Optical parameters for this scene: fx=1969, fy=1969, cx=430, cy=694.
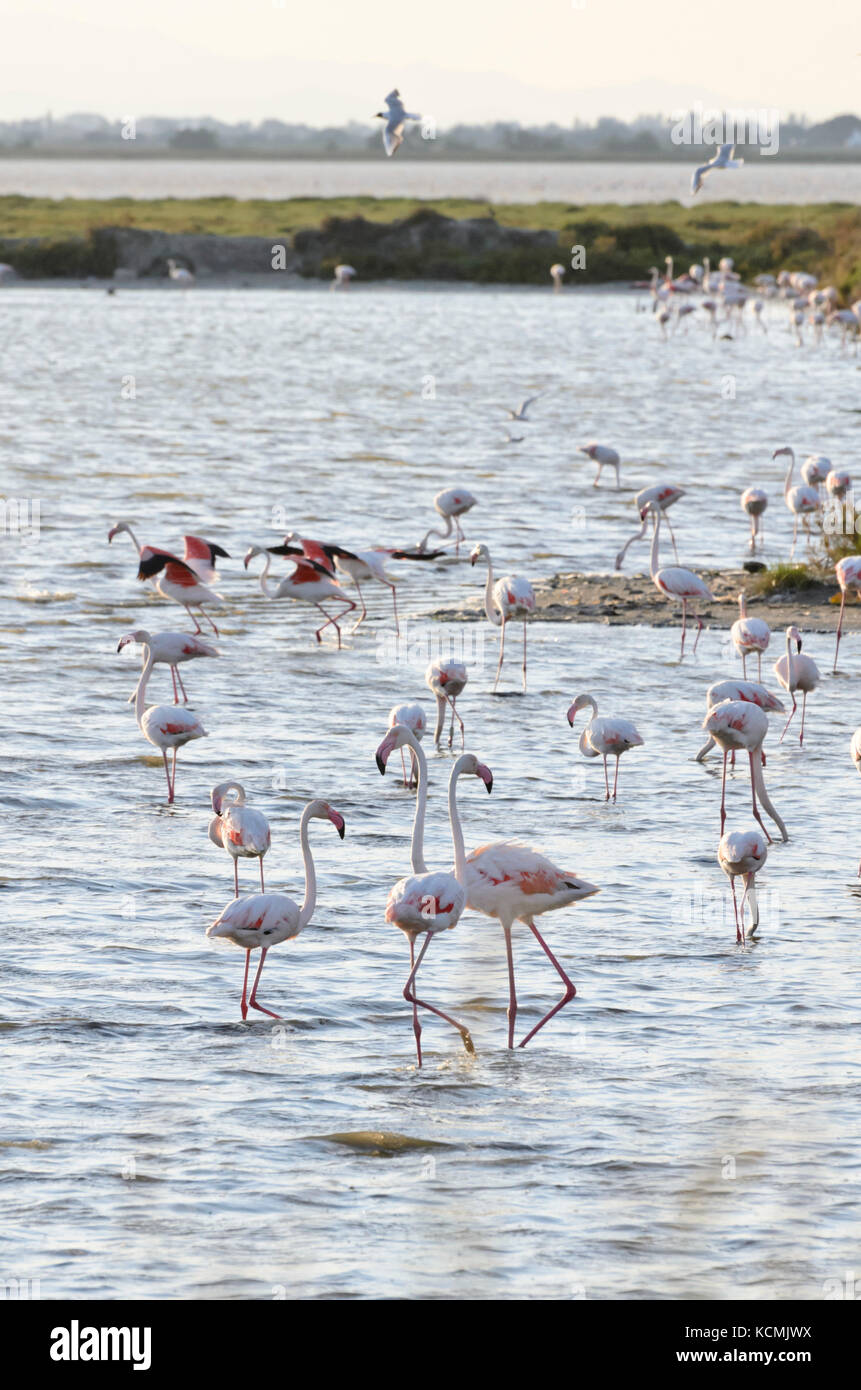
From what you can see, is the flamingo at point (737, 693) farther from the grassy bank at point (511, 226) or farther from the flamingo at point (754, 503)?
the grassy bank at point (511, 226)

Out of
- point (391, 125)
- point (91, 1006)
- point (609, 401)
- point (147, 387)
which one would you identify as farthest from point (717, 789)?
point (147, 387)

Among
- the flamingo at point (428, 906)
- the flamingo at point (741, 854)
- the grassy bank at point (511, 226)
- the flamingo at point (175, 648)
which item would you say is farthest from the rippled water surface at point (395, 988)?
the grassy bank at point (511, 226)

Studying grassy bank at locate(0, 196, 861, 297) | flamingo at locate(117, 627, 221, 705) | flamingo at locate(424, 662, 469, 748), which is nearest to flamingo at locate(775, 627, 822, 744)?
flamingo at locate(424, 662, 469, 748)

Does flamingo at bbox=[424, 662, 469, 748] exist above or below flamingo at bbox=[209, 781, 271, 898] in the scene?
above

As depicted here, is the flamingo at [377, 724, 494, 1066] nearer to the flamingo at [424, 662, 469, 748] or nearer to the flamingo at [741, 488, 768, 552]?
the flamingo at [424, 662, 469, 748]

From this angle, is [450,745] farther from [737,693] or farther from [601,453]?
[601,453]

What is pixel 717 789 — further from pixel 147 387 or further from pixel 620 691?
pixel 147 387

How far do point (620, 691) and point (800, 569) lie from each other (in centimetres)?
375

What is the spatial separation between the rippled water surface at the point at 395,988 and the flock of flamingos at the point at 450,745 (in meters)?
0.21

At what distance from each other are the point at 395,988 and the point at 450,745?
394 centimetres

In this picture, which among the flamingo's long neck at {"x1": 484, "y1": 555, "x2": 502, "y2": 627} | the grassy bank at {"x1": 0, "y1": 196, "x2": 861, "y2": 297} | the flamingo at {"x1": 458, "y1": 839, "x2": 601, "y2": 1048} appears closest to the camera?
the flamingo at {"x1": 458, "y1": 839, "x2": 601, "y2": 1048}

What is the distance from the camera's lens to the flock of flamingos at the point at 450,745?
746 cm

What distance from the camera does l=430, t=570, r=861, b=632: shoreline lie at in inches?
603

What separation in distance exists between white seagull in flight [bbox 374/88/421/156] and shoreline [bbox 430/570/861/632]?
378 cm
